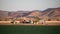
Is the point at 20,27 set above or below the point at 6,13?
below

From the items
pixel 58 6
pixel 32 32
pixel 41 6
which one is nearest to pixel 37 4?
pixel 41 6

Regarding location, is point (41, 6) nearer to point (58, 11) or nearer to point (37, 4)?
point (37, 4)

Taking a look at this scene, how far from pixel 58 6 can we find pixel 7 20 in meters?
1.43

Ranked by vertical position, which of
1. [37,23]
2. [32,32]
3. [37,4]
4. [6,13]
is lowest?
[32,32]

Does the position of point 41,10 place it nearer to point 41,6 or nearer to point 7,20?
point 41,6

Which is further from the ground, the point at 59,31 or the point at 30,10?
the point at 30,10

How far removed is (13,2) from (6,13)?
360mm

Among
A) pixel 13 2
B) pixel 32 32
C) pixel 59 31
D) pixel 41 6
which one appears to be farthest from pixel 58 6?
pixel 13 2

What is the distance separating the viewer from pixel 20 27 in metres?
3.27

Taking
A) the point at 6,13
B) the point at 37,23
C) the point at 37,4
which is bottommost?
the point at 37,23

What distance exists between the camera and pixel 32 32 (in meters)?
3.23

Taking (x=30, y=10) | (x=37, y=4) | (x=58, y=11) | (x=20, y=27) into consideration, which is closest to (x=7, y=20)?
(x=20, y=27)

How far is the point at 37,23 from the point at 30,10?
403mm

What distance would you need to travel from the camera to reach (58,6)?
329 cm
